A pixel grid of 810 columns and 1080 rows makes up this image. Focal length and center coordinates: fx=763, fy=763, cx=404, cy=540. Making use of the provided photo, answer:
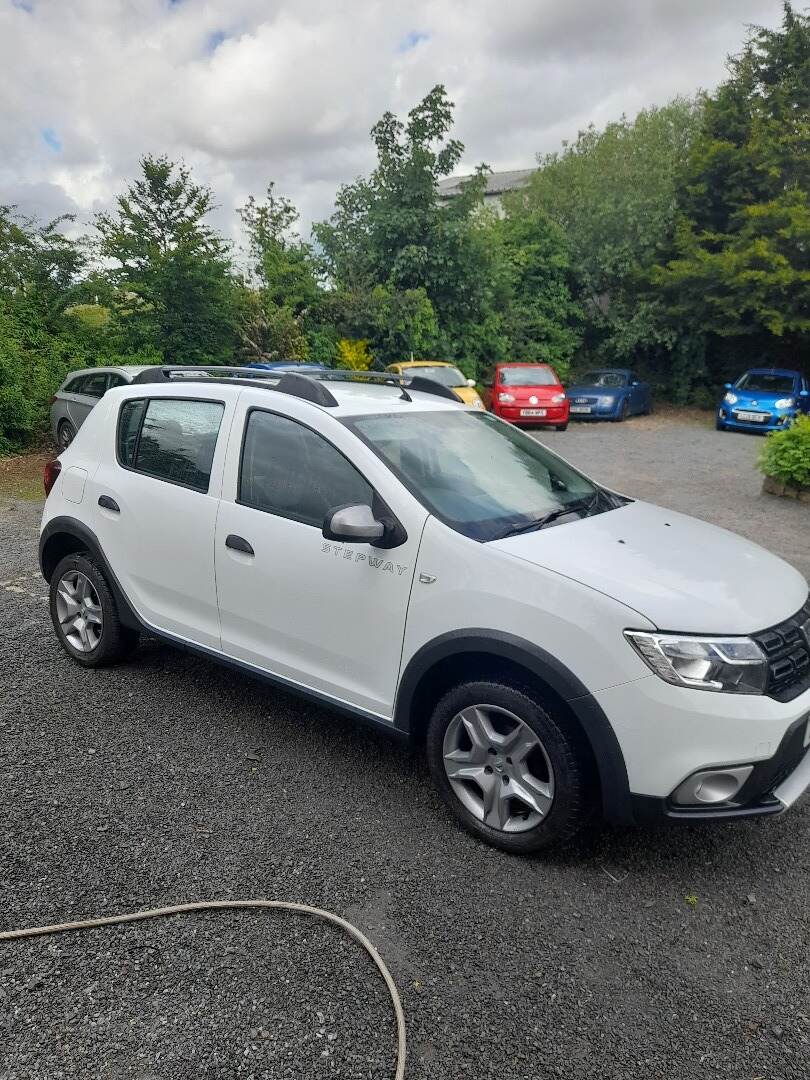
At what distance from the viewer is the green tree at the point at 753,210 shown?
20500 millimetres

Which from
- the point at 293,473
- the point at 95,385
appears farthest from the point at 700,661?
the point at 95,385

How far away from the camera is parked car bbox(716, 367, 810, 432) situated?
1749 cm

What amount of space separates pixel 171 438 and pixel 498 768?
2316 mm

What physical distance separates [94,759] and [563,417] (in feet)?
50.0

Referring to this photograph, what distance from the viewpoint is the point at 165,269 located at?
14.3 metres

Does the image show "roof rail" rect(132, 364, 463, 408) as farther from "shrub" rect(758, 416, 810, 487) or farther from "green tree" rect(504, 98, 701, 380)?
"green tree" rect(504, 98, 701, 380)

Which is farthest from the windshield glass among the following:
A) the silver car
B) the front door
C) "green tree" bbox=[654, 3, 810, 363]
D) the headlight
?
the headlight

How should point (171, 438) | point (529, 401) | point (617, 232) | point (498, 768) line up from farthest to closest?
point (617, 232) → point (529, 401) → point (171, 438) → point (498, 768)

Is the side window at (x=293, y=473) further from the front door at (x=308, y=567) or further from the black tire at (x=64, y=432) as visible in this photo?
the black tire at (x=64, y=432)

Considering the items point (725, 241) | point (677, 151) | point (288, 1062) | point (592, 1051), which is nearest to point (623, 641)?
point (592, 1051)

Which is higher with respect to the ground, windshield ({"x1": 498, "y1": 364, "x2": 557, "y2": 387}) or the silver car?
windshield ({"x1": 498, "y1": 364, "x2": 557, "y2": 387})

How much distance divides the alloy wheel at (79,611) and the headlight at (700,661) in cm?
305

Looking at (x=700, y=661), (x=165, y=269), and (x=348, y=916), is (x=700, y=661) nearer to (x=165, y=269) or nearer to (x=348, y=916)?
(x=348, y=916)

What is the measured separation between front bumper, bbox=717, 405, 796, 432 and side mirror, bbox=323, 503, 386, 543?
16.5 m
